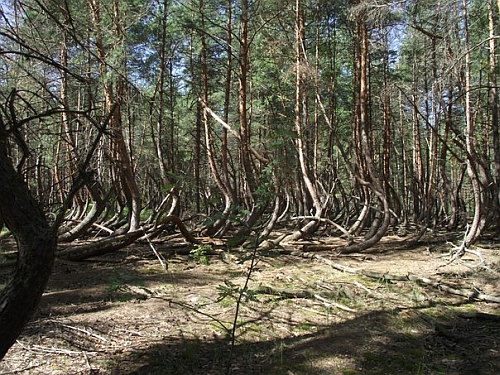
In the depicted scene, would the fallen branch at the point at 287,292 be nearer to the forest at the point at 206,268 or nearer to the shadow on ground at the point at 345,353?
the forest at the point at 206,268

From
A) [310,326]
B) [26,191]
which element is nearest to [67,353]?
[26,191]

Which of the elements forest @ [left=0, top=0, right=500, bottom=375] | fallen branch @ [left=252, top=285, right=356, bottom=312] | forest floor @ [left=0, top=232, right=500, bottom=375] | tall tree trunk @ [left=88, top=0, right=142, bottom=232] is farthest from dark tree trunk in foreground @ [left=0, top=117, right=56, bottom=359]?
tall tree trunk @ [left=88, top=0, right=142, bottom=232]

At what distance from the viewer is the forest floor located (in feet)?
11.5

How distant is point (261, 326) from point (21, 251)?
9.00ft

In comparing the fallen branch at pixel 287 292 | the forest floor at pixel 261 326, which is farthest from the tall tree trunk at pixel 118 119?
the fallen branch at pixel 287 292

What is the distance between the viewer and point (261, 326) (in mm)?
4402

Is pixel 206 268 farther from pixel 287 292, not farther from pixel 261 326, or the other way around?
pixel 261 326

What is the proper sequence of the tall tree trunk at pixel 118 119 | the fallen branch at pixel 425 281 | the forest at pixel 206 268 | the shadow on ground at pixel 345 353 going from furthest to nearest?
the tall tree trunk at pixel 118 119, the fallen branch at pixel 425 281, the shadow on ground at pixel 345 353, the forest at pixel 206 268

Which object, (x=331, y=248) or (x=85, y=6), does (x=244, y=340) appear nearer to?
(x=331, y=248)

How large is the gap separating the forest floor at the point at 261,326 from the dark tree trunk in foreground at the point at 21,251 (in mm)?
1210

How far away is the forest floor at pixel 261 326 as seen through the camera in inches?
138

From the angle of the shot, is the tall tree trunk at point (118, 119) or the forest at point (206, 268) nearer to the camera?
the forest at point (206, 268)

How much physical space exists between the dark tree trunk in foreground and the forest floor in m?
1.21

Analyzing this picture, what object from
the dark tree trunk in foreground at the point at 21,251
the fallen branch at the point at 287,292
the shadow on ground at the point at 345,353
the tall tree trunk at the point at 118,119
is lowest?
the shadow on ground at the point at 345,353
